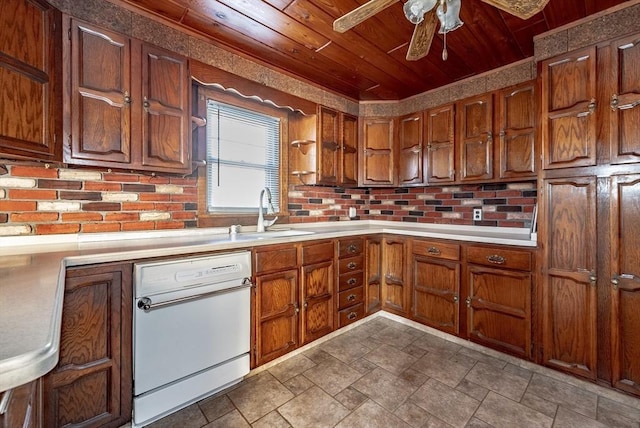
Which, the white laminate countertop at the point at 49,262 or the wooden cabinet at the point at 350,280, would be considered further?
the wooden cabinet at the point at 350,280

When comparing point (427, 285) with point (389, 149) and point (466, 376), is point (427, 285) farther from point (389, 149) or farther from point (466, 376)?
point (389, 149)

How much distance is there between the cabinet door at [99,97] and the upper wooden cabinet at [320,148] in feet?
4.83

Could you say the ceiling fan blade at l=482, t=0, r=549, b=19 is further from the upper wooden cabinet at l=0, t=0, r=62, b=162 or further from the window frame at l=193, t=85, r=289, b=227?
the upper wooden cabinet at l=0, t=0, r=62, b=162

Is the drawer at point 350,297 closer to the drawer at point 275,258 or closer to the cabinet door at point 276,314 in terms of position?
the cabinet door at point 276,314

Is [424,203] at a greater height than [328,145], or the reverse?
[328,145]

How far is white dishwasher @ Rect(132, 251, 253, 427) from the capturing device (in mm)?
1497

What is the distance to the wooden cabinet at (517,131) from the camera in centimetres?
226

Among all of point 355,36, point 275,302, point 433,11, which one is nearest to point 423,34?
point 433,11

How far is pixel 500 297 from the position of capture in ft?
7.11

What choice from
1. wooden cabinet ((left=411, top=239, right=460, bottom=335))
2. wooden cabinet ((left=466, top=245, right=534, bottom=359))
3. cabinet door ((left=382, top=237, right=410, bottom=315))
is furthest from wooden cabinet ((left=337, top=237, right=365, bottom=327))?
wooden cabinet ((left=466, top=245, right=534, bottom=359))

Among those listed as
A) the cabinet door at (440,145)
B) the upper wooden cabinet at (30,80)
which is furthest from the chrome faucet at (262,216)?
the cabinet door at (440,145)

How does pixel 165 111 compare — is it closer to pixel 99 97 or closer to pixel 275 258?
pixel 99 97

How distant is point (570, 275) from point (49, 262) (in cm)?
290

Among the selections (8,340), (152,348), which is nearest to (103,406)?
(152,348)
